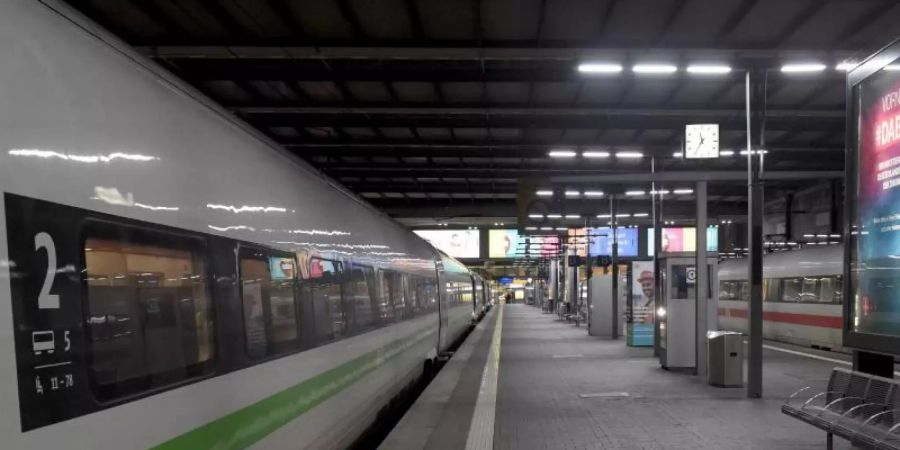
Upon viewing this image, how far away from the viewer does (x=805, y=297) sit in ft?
68.1

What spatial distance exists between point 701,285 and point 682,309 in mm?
1070

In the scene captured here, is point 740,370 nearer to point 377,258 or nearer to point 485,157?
point 377,258

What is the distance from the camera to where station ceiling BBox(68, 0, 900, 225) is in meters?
11.4

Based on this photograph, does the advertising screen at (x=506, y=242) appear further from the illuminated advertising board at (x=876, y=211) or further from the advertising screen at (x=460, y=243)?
the illuminated advertising board at (x=876, y=211)

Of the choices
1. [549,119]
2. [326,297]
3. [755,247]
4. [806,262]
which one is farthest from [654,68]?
[806,262]

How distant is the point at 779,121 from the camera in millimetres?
17594

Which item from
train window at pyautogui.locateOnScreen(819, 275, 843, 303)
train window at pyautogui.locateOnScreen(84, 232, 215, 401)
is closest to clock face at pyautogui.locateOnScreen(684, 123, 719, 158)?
train window at pyautogui.locateOnScreen(819, 275, 843, 303)

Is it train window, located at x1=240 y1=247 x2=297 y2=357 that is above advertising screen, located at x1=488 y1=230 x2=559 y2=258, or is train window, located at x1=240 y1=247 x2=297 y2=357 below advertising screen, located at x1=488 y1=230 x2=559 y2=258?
above

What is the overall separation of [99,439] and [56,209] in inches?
36.9

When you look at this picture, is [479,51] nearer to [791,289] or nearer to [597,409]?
[597,409]

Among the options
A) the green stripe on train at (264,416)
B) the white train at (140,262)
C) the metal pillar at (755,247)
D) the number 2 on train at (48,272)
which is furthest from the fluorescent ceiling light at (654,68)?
the number 2 on train at (48,272)

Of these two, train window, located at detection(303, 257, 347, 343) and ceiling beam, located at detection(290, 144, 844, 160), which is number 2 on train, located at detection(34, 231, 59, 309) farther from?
ceiling beam, located at detection(290, 144, 844, 160)

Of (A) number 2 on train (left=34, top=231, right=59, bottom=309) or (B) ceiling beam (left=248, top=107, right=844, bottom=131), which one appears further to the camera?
(B) ceiling beam (left=248, top=107, right=844, bottom=131)

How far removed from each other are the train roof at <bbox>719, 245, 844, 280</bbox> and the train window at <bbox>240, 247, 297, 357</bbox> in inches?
639
